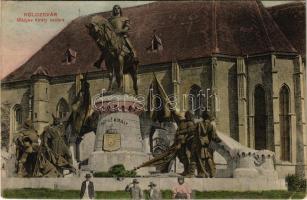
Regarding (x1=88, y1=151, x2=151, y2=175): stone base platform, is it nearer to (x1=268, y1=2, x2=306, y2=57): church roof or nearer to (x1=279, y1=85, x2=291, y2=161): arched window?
(x1=279, y1=85, x2=291, y2=161): arched window

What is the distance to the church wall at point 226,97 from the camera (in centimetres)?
3112

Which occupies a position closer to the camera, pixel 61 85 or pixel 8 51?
pixel 8 51

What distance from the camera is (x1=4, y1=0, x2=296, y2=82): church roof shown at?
104 feet

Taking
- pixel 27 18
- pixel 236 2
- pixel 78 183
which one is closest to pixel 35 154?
pixel 78 183

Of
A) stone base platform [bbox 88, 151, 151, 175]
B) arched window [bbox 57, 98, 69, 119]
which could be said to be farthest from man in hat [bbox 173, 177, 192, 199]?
arched window [bbox 57, 98, 69, 119]

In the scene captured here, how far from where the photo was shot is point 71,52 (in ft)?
114

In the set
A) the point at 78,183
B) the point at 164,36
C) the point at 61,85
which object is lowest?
the point at 78,183

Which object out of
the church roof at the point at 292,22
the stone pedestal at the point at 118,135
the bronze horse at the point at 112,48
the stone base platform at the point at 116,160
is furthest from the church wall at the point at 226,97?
the stone base platform at the point at 116,160

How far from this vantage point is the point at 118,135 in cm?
2062

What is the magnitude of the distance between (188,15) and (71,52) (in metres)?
7.07

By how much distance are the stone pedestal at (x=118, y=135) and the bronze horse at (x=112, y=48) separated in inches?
29.5

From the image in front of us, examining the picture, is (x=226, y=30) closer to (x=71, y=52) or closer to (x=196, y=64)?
(x=196, y=64)

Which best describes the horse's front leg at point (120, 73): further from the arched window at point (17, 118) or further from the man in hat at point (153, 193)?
the arched window at point (17, 118)

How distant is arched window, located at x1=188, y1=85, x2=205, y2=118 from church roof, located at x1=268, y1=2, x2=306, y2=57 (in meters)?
5.44
